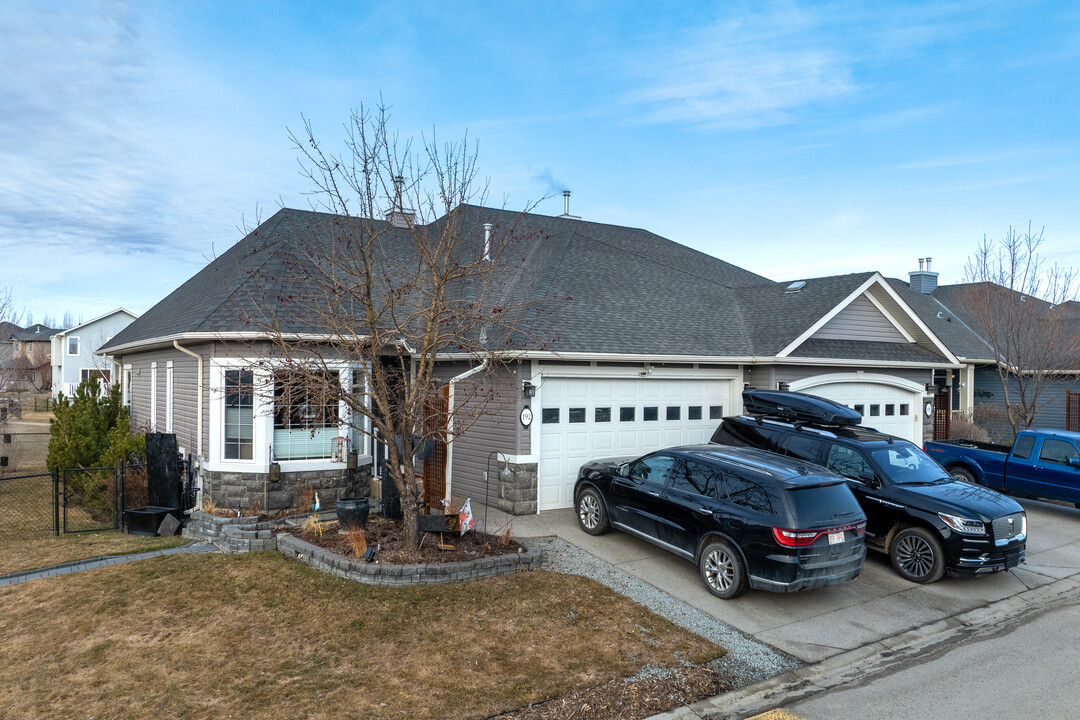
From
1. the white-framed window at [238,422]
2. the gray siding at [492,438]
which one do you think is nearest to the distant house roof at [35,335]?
the white-framed window at [238,422]

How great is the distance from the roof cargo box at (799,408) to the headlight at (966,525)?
97.5 inches

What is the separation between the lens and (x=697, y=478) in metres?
8.33

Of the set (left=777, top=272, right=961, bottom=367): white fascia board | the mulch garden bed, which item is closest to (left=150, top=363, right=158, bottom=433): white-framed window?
the mulch garden bed

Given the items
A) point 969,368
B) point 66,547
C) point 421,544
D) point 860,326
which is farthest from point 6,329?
point 969,368

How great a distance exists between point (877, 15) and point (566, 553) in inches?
484

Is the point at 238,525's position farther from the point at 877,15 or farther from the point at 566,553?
the point at 877,15

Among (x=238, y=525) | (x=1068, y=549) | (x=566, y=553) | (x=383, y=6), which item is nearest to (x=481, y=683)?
(x=566, y=553)

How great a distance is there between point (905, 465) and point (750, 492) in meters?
3.50

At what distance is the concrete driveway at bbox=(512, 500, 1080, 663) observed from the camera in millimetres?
6988

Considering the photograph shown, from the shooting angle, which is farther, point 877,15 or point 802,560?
point 877,15

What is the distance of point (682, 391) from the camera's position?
13227mm

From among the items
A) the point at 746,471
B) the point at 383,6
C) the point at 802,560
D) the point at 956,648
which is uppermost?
the point at 383,6

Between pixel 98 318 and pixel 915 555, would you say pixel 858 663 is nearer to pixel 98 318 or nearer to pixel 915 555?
pixel 915 555

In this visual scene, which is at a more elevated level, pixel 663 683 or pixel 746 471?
pixel 746 471
